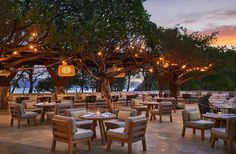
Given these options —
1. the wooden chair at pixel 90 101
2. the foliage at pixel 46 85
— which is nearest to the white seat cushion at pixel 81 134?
the wooden chair at pixel 90 101

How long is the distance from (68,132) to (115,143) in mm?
1612

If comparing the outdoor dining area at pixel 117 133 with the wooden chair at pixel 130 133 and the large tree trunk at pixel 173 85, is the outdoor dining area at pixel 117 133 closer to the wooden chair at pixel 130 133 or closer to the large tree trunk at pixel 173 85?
the wooden chair at pixel 130 133

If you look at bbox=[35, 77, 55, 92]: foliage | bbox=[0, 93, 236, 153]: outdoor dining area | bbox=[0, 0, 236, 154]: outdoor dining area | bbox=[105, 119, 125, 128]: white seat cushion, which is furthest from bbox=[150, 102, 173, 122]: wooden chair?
bbox=[35, 77, 55, 92]: foliage

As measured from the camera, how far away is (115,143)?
794cm

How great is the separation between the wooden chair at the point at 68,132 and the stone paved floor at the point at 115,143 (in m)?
0.33

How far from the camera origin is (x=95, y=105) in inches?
728

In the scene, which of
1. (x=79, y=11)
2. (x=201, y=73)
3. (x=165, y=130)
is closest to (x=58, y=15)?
(x=79, y=11)

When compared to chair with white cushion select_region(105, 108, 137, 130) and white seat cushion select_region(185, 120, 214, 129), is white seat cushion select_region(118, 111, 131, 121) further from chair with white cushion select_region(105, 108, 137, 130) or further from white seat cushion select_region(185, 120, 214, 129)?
white seat cushion select_region(185, 120, 214, 129)

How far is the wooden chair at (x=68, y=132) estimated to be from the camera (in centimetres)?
673

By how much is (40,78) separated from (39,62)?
10.4 metres

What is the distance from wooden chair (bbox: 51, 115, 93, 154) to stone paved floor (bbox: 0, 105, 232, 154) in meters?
0.33

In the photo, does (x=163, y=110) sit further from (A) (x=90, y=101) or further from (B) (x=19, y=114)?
(A) (x=90, y=101)

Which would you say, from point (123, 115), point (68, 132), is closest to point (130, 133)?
point (68, 132)

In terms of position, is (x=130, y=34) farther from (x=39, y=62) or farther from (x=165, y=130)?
(x=39, y=62)
